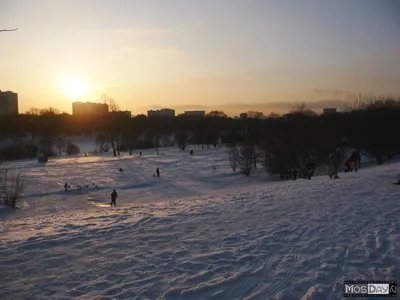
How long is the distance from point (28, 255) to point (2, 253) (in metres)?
0.67

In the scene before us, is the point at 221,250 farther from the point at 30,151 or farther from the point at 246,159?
the point at 30,151

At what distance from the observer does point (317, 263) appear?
7117 millimetres

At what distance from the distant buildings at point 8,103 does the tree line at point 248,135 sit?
9.46 meters

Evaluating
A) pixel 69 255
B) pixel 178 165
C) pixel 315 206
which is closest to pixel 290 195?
pixel 315 206

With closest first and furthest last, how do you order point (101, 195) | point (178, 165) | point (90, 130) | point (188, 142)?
point (101, 195), point (178, 165), point (188, 142), point (90, 130)

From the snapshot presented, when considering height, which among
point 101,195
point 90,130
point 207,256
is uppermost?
point 90,130

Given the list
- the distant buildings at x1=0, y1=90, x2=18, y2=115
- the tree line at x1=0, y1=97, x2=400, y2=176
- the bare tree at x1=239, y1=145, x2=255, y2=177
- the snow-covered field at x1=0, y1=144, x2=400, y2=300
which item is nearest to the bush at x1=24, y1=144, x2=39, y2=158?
the tree line at x1=0, y1=97, x2=400, y2=176

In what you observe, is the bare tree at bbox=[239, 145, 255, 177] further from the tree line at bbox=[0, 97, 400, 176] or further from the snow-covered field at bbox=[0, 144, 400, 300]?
the snow-covered field at bbox=[0, 144, 400, 300]

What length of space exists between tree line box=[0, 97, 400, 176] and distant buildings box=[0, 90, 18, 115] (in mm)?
9458

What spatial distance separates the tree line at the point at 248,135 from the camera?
45125 millimetres

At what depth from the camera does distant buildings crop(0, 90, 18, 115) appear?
132875 mm

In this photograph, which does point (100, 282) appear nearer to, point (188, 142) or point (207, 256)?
point (207, 256)

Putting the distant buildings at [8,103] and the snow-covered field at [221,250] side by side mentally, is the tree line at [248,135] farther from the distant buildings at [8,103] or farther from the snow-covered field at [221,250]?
the snow-covered field at [221,250]

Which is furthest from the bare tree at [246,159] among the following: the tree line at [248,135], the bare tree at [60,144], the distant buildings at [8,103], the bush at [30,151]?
the distant buildings at [8,103]
